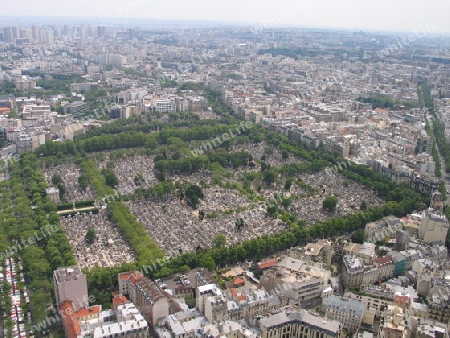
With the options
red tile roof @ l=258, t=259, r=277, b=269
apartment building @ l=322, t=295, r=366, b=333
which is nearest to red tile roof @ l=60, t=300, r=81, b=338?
red tile roof @ l=258, t=259, r=277, b=269

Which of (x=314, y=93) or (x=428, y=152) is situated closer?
(x=428, y=152)

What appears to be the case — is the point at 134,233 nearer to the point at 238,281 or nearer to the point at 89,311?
the point at 238,281

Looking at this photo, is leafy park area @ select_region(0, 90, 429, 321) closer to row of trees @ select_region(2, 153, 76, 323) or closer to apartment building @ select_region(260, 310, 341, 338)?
row of trees @ select_region(2, 153, 76, 323)

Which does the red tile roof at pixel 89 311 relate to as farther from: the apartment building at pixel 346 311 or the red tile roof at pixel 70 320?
the apartment building at pixel 346 311

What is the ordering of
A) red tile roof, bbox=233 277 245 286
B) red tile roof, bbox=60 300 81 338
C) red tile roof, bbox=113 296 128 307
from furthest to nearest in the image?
red tile roof, bbox=233 277 245 286 → red tile roof, bbox=113 296 128 307 → red tile roof, bbox=60 300 81 338

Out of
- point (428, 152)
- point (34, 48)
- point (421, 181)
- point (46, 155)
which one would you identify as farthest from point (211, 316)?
point (34, 48)

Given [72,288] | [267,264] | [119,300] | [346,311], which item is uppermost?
[72,288]

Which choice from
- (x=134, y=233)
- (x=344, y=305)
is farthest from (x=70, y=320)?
(x=344, y=305)

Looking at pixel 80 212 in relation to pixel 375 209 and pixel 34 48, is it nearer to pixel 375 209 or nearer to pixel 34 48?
pixel 375 209
